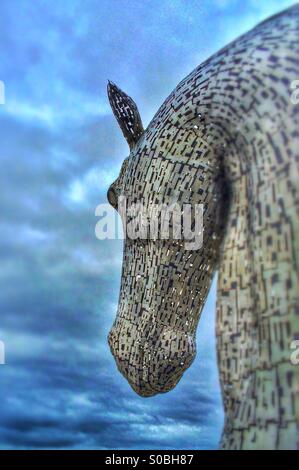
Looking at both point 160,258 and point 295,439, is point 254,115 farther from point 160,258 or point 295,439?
point 295,439

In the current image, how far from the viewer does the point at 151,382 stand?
4.91ft

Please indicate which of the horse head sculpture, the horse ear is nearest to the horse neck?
the horse head sculpture

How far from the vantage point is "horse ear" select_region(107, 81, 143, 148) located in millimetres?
1658

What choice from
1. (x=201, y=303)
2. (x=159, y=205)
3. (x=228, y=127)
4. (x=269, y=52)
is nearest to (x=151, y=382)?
(x=201, y=303)

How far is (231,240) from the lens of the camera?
1.16 meters

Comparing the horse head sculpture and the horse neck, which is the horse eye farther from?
the horse neck

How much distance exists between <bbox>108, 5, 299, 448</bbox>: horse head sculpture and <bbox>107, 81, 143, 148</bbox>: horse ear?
84 mm

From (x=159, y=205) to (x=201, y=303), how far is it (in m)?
0.27

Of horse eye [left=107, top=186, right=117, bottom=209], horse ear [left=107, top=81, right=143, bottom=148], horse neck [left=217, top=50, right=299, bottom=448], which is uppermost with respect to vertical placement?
horse ear [left=107, top=81, right=143, bottom=148]

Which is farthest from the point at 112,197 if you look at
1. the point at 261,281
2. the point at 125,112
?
the point at 261,281

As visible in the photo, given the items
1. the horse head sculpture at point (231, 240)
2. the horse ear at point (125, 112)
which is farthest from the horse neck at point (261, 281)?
the horse ear at point (125, 112)

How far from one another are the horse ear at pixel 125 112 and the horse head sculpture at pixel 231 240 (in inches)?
3.3

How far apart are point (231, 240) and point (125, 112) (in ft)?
2.19

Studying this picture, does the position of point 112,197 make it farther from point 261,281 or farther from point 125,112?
point 261,281
